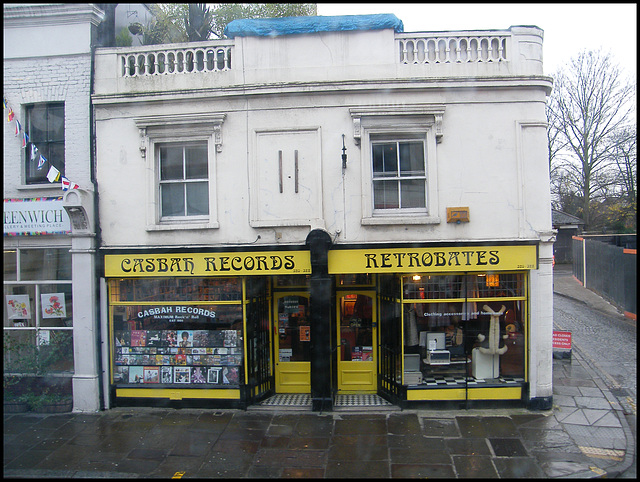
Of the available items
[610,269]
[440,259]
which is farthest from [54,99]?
[610,269]

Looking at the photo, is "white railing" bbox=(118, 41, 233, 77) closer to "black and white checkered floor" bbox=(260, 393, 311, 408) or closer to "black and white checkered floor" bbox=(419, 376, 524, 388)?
"black and white checkered floor" bbox=(260, 393, 311, 408)

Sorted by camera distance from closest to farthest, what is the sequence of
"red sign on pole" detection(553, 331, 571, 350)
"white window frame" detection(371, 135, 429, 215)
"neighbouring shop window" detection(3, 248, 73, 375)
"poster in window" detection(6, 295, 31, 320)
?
1. "white window frame" detection(371, 135, 429, 215)
2. "neighbouring shop window" detection(3, 248, 73, 375)
3. "poster in window" detection(6, 295, 31, 320)
4. "red sign on pole" detection(553, 331, 571, 350)

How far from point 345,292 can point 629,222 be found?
27.2 metres

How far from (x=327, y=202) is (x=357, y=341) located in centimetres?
308

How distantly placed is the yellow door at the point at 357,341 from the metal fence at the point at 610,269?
10806 millimetres

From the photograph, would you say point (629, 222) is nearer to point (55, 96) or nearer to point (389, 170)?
point (389, 170)

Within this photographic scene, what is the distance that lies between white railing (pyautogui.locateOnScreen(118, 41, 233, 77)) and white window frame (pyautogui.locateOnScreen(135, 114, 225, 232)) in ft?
3.34

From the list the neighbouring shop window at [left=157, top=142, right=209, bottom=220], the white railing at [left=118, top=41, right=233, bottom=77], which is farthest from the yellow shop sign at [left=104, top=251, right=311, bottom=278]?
the white railing at [left=118, top=41, right=233, bottom=77]

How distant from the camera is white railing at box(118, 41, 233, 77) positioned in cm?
936

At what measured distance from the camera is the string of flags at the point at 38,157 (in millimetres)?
9227

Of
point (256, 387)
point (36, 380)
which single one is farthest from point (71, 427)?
point (256, 387)

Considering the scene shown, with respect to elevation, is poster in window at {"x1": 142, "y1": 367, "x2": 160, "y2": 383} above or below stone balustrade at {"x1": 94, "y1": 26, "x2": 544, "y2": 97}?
below

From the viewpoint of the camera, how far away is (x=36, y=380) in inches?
370

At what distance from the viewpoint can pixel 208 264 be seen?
9086mm
